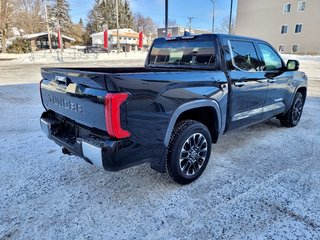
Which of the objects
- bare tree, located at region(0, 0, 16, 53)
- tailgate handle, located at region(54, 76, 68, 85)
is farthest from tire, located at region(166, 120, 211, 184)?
bare tree, located at region(0, 0, 16, 53)

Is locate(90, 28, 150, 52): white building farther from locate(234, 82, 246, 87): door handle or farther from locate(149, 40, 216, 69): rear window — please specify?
locate(234, 82, 246, 87): door handle

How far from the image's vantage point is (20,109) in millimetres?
6637

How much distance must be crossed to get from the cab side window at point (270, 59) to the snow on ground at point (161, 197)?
4.51 ft

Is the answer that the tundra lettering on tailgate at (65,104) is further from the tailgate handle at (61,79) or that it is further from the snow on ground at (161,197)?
the snow on ground at (161,197)

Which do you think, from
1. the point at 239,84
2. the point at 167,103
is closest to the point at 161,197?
the point at 167,103

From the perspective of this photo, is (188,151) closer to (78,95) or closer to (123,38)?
(78,95)

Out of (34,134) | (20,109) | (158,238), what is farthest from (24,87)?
(158,238)

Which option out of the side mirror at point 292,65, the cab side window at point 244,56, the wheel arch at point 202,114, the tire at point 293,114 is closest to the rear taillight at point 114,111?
the wheel arch at point 202,114

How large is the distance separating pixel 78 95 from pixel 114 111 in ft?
1.69

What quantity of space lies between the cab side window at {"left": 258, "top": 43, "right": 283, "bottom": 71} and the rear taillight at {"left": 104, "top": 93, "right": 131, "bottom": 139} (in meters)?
2.94

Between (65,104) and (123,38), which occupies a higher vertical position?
(123,38)

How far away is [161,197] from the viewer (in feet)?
9.25

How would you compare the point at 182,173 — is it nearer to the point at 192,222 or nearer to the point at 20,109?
the point at 192,222

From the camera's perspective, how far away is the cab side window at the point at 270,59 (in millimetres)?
4195
